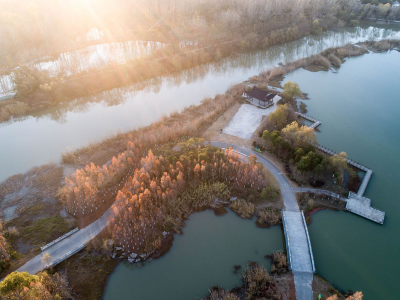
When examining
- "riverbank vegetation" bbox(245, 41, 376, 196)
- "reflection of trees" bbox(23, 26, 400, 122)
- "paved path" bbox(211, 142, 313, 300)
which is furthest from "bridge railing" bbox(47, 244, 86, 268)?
"reflection of trees" bbox(23, 26, 400, 122)

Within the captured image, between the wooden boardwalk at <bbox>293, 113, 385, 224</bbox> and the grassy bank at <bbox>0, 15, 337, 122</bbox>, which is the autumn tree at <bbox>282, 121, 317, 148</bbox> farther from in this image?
the grassy bank at <bbox>0, 15, 337, 122</bbox>

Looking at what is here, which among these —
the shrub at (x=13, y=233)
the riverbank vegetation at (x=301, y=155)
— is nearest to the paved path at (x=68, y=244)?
the shrub at (x=13, y=233)

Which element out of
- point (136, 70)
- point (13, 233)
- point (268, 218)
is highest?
point (136, 70)

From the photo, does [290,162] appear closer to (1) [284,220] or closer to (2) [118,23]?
(1) [284,220]

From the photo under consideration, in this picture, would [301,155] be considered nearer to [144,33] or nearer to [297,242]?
[297,242]

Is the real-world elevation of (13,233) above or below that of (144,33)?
below

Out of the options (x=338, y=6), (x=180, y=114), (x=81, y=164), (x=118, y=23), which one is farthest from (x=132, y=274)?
(x=338, y=6)

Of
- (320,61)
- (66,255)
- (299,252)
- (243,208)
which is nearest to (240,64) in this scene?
(320,61)
